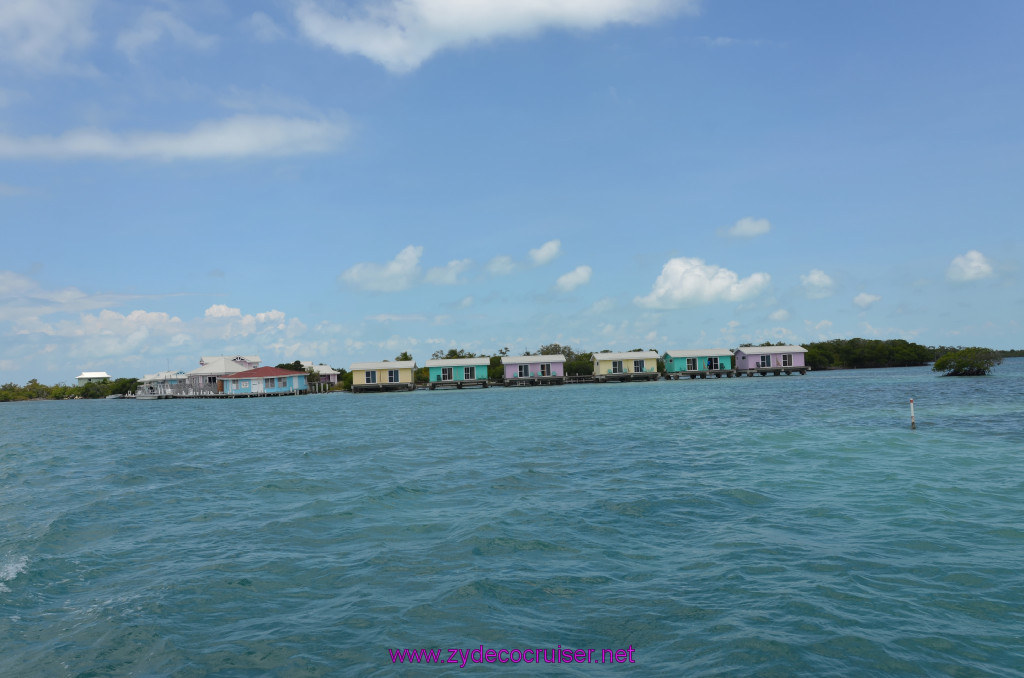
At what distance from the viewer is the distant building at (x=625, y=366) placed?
72.4 meters

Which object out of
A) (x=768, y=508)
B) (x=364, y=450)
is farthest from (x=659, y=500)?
(x=364, y=450)

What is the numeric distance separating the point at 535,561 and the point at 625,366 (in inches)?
2600

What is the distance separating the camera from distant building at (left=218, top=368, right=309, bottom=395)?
237 feet

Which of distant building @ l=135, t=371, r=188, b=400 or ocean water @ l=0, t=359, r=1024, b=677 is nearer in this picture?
ocean water @ l=0, t=359, r=1024, b=677

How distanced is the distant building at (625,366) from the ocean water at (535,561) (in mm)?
53332

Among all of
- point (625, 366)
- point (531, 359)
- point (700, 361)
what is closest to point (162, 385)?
point (531, 359)

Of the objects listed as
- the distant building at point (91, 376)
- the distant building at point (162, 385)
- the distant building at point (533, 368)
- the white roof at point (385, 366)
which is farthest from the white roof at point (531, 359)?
the distant building at point (91, 376)

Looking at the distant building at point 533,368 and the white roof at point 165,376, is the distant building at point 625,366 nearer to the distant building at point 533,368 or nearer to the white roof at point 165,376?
the distant building at point 533,368

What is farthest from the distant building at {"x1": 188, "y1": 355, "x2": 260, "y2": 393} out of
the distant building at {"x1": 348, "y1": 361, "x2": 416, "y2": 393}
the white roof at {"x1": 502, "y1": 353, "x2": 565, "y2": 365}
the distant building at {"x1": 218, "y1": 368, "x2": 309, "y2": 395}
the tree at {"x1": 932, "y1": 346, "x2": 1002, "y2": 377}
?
the tree at {"x1": 932, "y1": 346, "x2": 1002, "y2": 377}

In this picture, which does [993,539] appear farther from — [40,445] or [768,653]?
[40,445]

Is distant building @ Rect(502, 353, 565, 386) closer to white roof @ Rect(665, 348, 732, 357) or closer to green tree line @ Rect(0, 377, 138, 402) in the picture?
white roof @ Rect(665, 348, 732, 357)

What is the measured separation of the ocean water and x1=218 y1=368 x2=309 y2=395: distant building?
183ft

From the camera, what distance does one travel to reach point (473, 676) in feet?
18.2

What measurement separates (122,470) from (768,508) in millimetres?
18185
